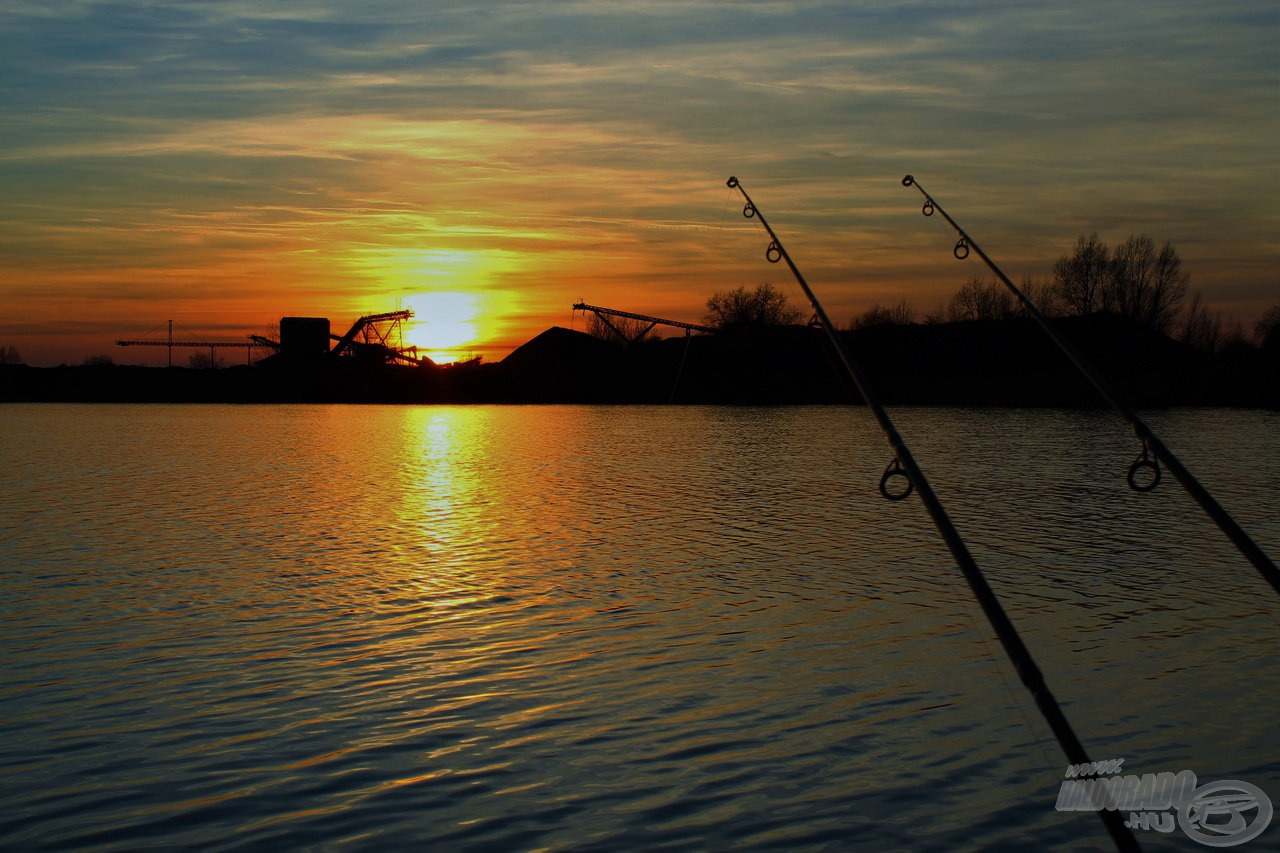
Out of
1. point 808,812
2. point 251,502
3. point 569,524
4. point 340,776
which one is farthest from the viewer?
point 251,502

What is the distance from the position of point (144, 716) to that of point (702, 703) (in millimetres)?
4334

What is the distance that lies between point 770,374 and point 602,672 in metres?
131

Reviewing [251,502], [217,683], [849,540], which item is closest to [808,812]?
[217,683]

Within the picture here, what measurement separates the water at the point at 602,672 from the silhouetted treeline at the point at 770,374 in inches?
2960

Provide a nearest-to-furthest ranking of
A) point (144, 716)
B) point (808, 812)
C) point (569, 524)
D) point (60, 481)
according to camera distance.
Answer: point (808, 812) < point (144, 716) < point (569, 524) < point (60, 481)

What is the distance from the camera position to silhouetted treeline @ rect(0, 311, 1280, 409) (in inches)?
3971

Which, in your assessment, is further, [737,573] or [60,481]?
[60,481]

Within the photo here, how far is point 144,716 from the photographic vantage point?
8.73m

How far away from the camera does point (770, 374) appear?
5512 inches

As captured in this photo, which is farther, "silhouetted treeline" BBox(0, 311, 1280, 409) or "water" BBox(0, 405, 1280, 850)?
"silhouetted treeline" BBox(0, 311, 1280, 409)

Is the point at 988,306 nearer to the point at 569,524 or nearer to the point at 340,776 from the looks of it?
the point at 569,524

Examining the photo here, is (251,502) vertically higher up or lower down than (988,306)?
lower down

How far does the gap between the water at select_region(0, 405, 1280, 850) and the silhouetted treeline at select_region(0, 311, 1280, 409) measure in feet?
247

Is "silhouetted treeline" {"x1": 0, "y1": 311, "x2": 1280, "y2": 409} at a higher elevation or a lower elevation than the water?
higher
